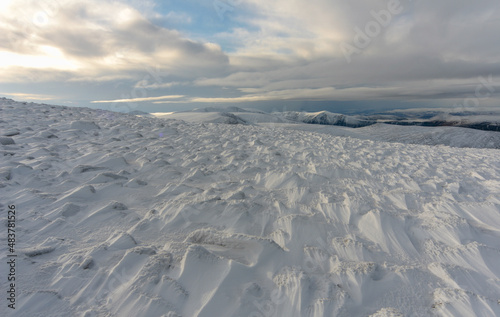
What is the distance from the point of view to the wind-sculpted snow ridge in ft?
7.63

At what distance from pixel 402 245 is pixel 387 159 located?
269 inches

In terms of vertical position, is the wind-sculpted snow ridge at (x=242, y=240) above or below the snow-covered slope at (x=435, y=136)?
above

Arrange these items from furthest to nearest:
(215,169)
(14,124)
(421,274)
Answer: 1. (14,124)
2. (215,169)
3. (421,274)

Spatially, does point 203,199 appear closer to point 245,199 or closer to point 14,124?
point 245,199

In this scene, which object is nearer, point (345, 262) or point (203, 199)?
point (345, 262)

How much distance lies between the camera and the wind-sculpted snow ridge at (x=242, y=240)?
2.33m

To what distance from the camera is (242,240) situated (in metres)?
3.25

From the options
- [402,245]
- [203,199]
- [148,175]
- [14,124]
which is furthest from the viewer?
[14,124]

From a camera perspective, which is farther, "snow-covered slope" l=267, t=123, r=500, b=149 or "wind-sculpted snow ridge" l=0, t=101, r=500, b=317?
"snow-covered slope" l=267, t=123, r=500, b=149

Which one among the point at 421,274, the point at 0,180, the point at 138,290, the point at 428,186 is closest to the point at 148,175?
the point at 0,180

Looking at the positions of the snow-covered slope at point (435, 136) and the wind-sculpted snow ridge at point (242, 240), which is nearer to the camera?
the wind-sculpted snow ridge at point (242, 240)

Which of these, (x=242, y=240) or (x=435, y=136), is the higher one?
(x=242, y=240)

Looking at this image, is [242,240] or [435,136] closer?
[242,240]

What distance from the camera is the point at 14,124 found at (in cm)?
1035
